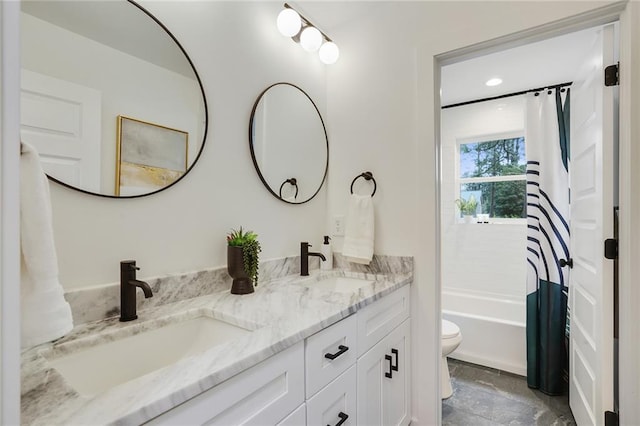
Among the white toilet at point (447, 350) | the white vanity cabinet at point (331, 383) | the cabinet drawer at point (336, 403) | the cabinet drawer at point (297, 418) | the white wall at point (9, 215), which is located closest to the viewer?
the white wall at point (9, 215)

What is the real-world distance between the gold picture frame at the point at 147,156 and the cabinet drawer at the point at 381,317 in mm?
886

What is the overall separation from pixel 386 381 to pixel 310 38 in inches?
70.9

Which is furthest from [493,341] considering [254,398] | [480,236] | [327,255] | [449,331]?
[254,398]

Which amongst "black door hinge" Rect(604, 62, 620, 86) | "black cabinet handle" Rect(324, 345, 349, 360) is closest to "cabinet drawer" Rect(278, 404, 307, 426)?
"black cabinet handle" Rect(324, 345, 349, 360)

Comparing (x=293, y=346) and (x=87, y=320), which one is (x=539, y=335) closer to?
(x=293, y=346)

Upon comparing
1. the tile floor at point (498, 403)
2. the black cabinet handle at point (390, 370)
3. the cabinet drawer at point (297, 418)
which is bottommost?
the tile floor at point (498, 403)

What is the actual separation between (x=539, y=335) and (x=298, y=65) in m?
2.49

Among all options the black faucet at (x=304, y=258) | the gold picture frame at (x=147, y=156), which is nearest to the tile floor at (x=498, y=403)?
the black faucet at (x=304, y=258)

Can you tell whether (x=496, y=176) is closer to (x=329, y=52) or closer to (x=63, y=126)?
(x=329, y=52)

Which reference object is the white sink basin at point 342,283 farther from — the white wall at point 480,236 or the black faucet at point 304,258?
the white wall at point 480,236

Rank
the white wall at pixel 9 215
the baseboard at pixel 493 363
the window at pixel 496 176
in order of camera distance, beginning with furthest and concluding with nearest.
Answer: the window at pixel 496 176
the baseboard at pixel 493 363
the white wall at pixel 9 215

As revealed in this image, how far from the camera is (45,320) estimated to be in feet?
1.88

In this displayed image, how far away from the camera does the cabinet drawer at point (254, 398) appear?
1.97ft
